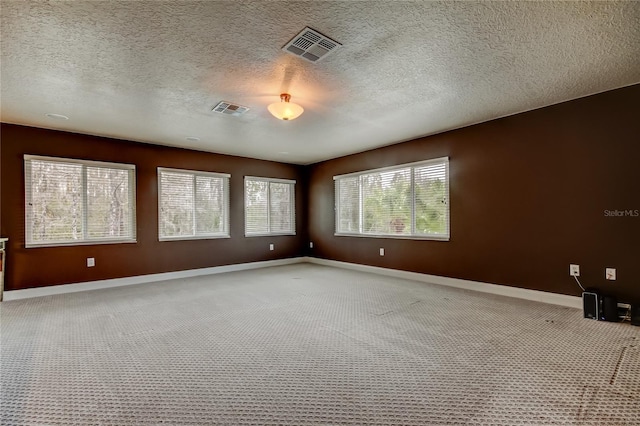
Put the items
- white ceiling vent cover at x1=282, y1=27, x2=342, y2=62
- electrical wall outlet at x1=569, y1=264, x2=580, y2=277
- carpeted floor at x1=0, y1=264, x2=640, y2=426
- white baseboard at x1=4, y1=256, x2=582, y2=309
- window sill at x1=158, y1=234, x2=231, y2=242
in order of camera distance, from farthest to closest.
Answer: window sill at x1=158, y1=234, x2=231, y2=242
white baseboard at x1=4, y1=256, x2=582, y2=309
electrical wall outlet at x1=569, y1=264, x2=580, y2=277
white ceiling vent cover at x1=282, y1=27, x2=342, y2=62
carpeted floor at x1=0, y1=264, x2=640, y2=426

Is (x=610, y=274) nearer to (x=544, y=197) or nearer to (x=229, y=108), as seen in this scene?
(x=544, y=197)

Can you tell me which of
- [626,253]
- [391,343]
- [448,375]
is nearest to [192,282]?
[391,343]

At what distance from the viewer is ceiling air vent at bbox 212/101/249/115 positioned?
349 centimetres

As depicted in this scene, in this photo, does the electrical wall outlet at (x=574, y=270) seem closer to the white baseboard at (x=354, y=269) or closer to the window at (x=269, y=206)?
the white baseboard at (x=354, y=269)

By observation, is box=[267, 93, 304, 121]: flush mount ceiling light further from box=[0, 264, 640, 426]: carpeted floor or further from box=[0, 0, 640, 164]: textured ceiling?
box=[0, 264, 640, 426]: carpeted floor

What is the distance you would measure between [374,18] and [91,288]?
5309 millimetres

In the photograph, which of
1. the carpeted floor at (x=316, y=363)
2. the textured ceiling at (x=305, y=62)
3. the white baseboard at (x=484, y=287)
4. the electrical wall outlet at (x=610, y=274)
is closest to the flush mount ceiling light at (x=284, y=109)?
the textured ceiling at (x=305, y=62)

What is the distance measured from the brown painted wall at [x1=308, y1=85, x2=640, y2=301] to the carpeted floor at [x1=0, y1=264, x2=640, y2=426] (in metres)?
0.57

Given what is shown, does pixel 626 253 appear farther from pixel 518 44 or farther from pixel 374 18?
pixel 374 18

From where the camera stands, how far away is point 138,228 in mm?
5070

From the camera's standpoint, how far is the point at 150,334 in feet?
9.10

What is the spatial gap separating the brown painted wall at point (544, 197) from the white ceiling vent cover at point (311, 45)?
3.03 m

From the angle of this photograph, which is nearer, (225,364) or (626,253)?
(225,364)

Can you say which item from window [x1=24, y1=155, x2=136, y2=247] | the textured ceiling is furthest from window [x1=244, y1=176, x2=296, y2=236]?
the textured ceiling
